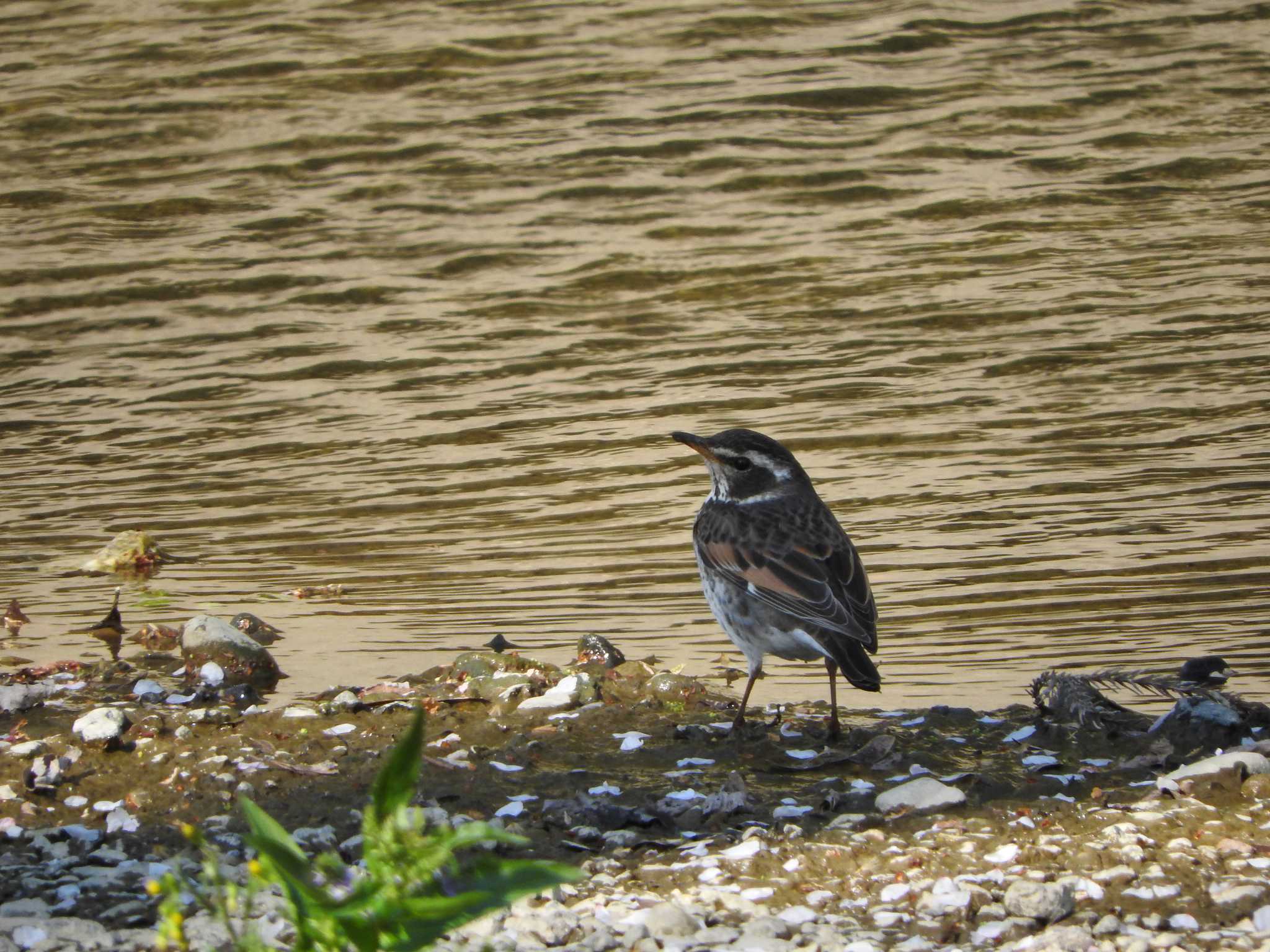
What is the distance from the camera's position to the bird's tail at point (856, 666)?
16.9 ft

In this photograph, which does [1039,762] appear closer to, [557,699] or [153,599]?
[557,699]

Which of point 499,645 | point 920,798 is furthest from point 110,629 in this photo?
point 920,798

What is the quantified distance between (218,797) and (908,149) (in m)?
10.6

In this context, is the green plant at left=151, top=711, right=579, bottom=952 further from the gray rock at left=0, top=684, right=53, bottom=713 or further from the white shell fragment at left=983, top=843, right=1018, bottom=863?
the gray rock at left=0, top=684, right=53, bottom=713

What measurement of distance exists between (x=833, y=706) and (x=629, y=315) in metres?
6.83

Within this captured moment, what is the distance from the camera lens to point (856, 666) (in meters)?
5.16

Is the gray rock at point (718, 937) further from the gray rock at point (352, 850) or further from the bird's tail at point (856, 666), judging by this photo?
the bird's tail at point (856, 666)

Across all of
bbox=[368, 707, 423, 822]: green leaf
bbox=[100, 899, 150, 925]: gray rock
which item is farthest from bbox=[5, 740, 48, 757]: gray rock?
bbox=[368, 707, 423, 822]: green leaf

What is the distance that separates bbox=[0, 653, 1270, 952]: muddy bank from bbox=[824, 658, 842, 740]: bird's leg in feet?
0.16

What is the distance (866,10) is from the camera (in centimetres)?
1631

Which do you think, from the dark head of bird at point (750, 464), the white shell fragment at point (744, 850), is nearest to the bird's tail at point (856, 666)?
the white shell fragment at point (744, 850)

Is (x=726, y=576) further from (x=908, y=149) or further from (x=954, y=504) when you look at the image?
(x=908, y=149)

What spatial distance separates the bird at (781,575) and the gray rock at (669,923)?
1.60 metres

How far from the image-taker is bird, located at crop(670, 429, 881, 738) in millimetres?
5336
